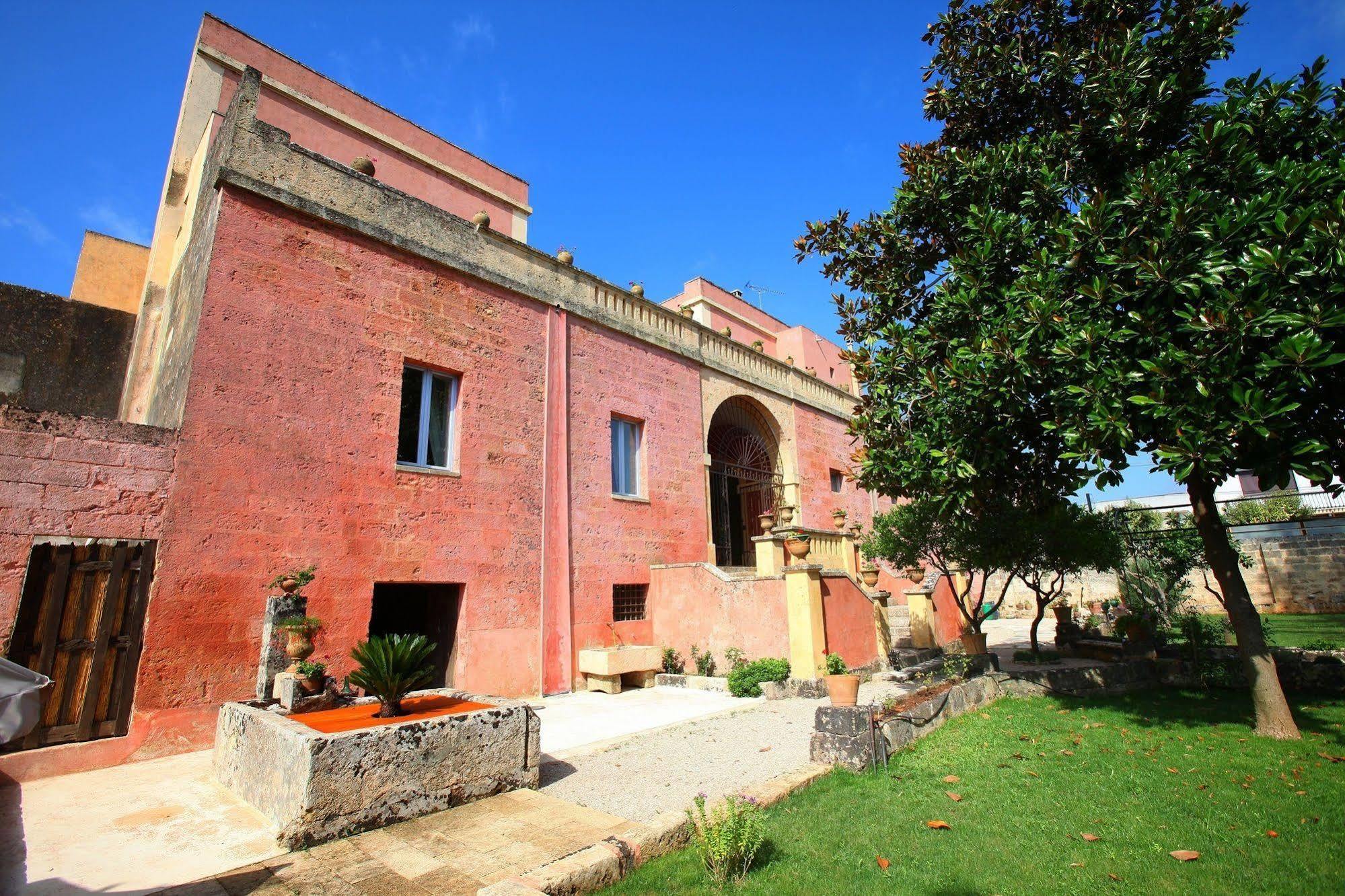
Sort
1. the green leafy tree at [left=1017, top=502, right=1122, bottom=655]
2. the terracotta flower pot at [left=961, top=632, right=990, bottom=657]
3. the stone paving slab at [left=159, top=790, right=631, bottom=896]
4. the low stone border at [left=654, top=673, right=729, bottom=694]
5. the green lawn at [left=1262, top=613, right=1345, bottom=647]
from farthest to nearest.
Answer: the green lawn at [left=1262, top=613, right=1345, bottom=647] → the terracotta flower pot at [left=961, top=632, right=990, bottom=657] → the green leafy tree at [left=1017, top=502, right=1122, bottom=655] → the low stone border at [left=654, top=673, right=729, bottom=694] → the stone paving slab at [left=159, top=790, right=631, bottom=896]

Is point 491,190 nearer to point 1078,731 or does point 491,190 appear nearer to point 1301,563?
point 1078,731

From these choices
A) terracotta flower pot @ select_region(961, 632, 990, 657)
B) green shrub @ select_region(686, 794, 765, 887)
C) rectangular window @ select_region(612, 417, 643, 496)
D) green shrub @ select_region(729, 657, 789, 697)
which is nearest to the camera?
green shrub @ select_region(686, 794, 765, 887)

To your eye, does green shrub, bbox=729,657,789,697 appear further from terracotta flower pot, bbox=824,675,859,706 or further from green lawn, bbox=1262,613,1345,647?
green lawn, bbox=1262,613,1345,647

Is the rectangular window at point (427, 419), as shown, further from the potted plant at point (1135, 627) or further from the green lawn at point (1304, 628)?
the green lawn at point (1304, 628)

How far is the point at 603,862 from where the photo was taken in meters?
3.51

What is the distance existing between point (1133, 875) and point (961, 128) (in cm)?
858

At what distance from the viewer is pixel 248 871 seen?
3.70 metres

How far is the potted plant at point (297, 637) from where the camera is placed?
6.74 m

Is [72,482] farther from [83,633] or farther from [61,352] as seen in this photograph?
[61,352]

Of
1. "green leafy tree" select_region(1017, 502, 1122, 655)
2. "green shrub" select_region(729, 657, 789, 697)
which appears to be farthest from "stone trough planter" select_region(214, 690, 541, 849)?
"green leafy tree" select_region(1017, 502, 1122, 655)

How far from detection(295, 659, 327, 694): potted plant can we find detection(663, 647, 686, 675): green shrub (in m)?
6.32

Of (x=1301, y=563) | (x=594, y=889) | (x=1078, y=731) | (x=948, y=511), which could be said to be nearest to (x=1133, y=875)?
(x=594, y=889)

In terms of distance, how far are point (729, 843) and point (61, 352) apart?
43.8 feet

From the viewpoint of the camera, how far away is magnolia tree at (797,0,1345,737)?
520cm
